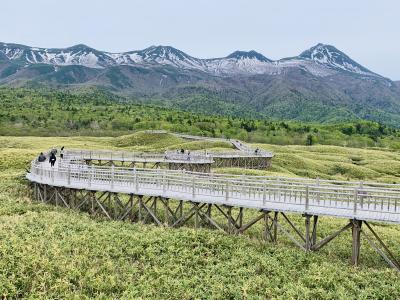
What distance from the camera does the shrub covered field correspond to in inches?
784

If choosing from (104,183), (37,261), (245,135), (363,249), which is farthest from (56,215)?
(245,135)

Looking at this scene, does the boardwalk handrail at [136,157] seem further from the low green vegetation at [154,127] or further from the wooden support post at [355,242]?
the low green vegetation at [154,127]

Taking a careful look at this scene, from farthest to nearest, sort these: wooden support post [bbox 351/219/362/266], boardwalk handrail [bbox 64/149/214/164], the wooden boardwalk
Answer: boardwalk handrail [bbox 64/149/214/164] → the wooden boardwalk → wooden support post [bbox 351/219/362/266]

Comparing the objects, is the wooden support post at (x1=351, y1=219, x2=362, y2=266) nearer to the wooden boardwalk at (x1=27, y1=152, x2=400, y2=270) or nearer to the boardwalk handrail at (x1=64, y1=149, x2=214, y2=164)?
the wooden boardwalk at (x1=27, y1=152, x2=400, y2=270)

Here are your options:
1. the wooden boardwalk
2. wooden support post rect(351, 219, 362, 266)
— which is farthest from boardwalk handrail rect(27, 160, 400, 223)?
wooden support post rect(351, 219, 362, 266)

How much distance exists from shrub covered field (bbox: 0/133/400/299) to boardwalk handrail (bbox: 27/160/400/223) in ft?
9.08

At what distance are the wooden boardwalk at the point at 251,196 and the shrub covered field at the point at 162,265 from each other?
79.6 inches

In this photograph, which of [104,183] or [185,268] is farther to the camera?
[104,183]

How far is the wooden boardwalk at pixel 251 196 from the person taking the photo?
24828 mm

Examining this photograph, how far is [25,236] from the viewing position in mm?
24984

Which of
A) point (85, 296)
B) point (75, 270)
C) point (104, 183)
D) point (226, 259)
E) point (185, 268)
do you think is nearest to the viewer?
point (85, 296)

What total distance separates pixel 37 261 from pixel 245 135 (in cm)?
14349

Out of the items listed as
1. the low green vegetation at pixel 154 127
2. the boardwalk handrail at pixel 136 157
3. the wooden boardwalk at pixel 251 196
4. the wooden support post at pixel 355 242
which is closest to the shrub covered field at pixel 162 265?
the wooden support post at pixel 355 242

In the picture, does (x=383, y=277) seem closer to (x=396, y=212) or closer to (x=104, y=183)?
(x=396, y=212)
